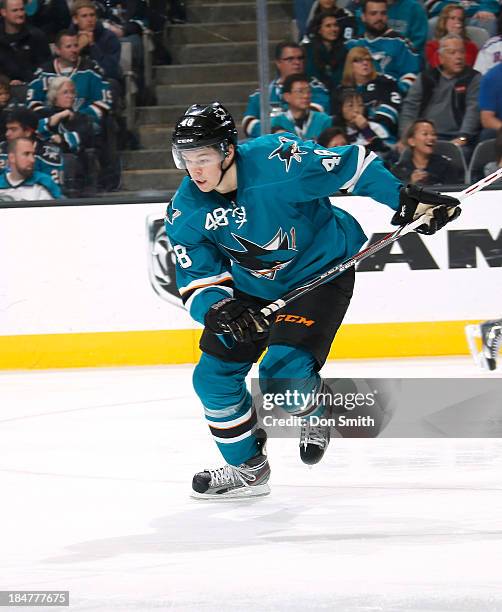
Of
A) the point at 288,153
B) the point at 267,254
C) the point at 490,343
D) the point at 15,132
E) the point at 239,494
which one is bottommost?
the point at 490,343

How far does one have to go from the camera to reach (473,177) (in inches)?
217

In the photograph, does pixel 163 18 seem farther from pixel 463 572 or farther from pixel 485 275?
pixel 463 572

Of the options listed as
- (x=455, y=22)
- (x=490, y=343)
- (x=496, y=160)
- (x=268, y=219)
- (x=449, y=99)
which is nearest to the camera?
(x=268, y=219)

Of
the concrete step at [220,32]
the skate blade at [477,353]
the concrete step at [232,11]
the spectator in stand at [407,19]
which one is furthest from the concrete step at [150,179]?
the skate blade at [477,353]

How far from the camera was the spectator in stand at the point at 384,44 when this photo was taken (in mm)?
5711

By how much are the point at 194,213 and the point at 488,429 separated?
4.58 ft

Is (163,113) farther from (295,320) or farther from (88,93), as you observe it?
(295,320)

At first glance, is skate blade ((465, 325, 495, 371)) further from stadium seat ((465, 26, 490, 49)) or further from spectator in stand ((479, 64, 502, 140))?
stadium seat ((465, 26, 490, 49))

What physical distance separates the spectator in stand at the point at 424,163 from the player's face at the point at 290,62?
Result: 0.64 meters

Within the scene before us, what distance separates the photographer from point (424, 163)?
5.54 metres

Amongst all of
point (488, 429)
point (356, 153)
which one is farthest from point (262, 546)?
point (488, 429)

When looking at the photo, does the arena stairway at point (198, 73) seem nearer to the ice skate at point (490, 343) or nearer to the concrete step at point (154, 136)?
the concrete step at point (154, 136)

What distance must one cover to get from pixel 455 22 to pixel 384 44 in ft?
1.18

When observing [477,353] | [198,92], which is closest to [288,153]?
[477,353]
